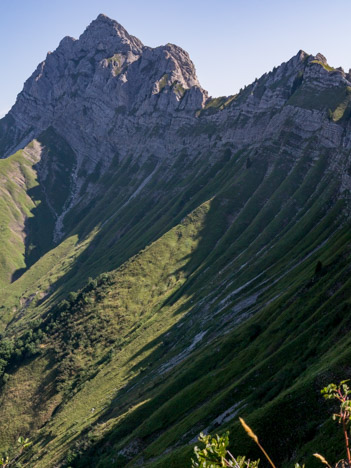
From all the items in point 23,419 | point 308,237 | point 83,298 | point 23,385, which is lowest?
point 308,237

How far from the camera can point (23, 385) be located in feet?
492

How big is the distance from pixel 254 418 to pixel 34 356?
14248 centimetres

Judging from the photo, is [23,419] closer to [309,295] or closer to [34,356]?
[34,356]

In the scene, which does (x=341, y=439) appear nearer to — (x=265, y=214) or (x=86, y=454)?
(x=86, y=454)

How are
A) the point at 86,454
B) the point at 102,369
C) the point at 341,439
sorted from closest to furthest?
the point at 341,439
the point at 86,454
the point at 102,369

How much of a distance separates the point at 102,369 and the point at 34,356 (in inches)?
1431

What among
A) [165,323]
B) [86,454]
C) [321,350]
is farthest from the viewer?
[165,323]

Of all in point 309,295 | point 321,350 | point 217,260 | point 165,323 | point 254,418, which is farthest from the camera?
point 217,260

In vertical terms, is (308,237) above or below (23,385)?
below

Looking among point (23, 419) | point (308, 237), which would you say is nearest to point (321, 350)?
point (308, 237)

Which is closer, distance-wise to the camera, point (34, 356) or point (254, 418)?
point (254, 418)

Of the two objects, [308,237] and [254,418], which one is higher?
[254,418]

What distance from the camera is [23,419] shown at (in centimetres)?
13775

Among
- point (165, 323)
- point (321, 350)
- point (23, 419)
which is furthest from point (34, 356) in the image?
point (321, 350)
